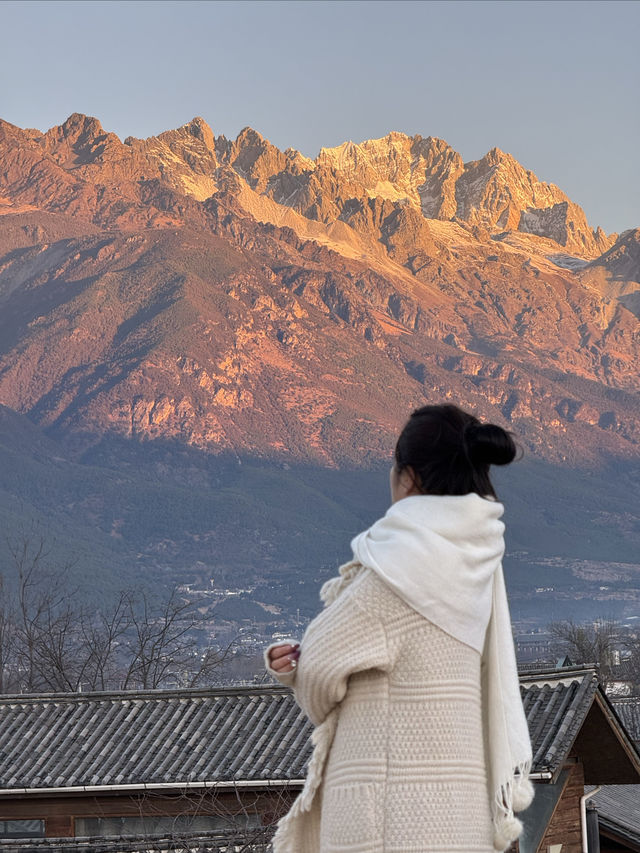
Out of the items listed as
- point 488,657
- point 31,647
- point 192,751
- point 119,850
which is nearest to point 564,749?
point 119,850

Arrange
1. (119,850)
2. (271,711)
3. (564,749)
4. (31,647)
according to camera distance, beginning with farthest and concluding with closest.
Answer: (31,647) < (271,711) < (564,749) < (119,850)

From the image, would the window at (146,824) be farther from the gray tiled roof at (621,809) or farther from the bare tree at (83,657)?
the bare tree at (83,657)

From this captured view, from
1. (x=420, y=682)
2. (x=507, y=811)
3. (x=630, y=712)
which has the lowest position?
(x=630, y=712)

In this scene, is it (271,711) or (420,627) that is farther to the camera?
(271,711)

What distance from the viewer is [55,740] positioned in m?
20.7

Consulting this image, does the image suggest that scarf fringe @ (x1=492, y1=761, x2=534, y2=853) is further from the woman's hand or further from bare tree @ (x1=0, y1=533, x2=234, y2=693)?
bare tree @ (x1=0, y1=533, x2=234, y2=693)

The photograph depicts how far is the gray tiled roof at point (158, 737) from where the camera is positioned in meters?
18.8

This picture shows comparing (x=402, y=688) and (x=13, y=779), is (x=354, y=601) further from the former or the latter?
(x=13, y=779)

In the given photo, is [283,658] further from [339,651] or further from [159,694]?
[159,694]

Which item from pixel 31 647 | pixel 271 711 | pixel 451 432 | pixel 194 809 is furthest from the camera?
pixel 31 647

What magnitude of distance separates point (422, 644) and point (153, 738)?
17075mm

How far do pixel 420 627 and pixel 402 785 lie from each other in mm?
407

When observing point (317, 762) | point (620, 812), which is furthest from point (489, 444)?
point (620, 812)

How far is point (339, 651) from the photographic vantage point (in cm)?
369
